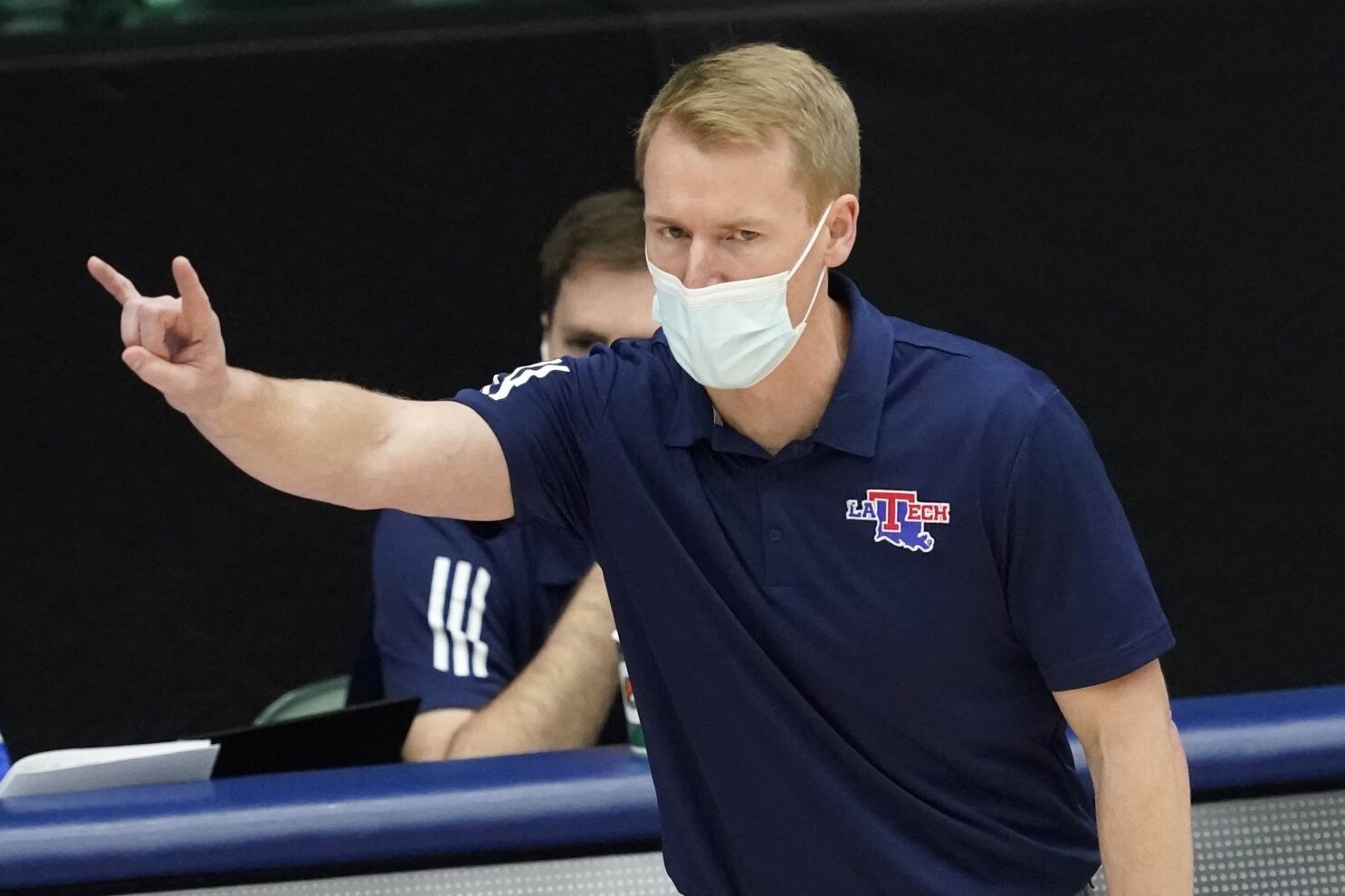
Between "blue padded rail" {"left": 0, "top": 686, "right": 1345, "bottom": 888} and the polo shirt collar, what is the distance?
58 cm

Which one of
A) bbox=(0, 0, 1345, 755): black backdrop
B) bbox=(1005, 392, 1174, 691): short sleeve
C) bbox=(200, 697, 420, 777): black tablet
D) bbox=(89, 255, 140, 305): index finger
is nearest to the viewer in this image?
bbox=(89, 255, 140, 305): index finger

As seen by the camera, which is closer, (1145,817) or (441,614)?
(1145,817)

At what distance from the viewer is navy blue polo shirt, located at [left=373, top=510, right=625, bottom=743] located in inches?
102

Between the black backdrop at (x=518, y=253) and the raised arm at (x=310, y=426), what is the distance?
1494mm

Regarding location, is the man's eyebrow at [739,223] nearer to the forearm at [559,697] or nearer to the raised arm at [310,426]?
the raised arm at [310,426]

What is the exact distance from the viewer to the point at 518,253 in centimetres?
336

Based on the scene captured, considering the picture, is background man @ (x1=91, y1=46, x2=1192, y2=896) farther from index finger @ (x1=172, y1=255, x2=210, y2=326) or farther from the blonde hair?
index finger @ (x1=172, y1=255, x2=210, y2=326)

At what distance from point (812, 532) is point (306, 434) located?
0.49 metres

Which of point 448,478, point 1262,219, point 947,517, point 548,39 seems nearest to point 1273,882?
point 947,517

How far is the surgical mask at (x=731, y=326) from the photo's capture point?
174 cm

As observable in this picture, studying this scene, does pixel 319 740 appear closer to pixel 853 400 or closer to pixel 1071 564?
pixel 853 400

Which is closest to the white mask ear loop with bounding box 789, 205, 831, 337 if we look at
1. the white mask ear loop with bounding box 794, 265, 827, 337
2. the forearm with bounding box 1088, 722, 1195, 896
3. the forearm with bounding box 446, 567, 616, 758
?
the white mask ear loop with bounding box 794, 265, 827, 337

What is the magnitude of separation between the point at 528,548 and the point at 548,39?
1.06 metres

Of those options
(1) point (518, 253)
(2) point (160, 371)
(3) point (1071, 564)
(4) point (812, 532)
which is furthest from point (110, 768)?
(1) point (518, 253)
